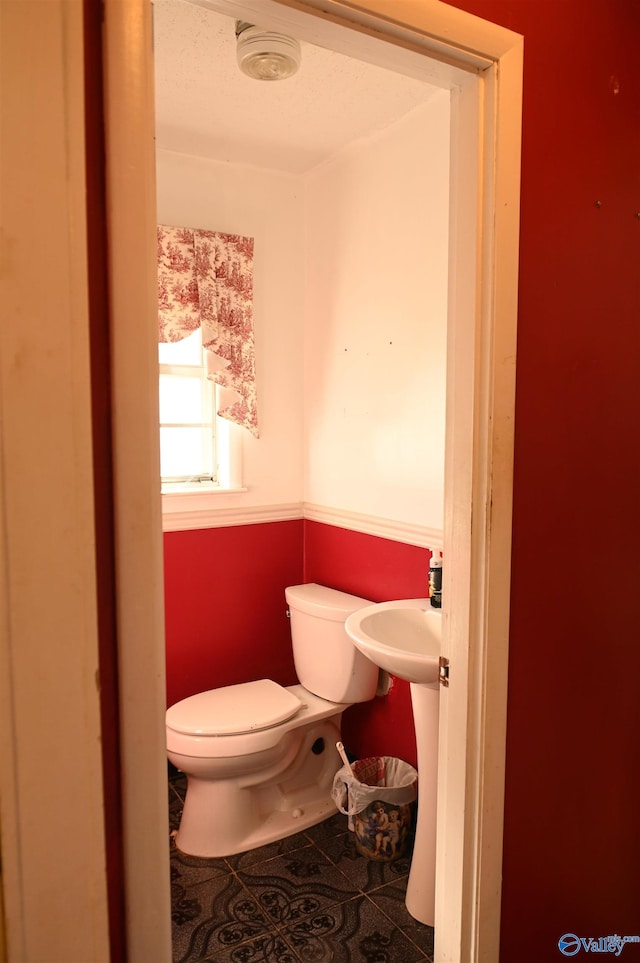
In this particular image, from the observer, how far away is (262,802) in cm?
243

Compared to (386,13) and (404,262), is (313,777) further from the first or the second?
(386,13)

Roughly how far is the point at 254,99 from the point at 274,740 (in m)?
2.04

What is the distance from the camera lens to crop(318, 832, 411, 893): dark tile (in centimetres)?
215

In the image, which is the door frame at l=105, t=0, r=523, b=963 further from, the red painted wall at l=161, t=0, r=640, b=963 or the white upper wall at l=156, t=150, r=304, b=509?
the white upper wall at l=156, t=150, r=304, b=509

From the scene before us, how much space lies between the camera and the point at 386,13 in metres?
1.01

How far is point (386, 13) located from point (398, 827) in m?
2.19

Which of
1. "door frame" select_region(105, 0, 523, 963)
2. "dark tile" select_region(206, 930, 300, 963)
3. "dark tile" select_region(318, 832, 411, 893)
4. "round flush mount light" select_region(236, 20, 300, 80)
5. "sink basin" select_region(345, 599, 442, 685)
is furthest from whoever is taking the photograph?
"dark tile" select_region(318, 832, 411, 893)

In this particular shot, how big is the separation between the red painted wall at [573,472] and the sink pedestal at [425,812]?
1.71 feet

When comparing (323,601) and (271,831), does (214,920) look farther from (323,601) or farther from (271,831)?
(323,601)

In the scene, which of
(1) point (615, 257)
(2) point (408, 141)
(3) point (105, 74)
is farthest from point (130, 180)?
(2) point (408, 141)

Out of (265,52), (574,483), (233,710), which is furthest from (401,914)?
(265,52)

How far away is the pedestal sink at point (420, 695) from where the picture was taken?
1.85m

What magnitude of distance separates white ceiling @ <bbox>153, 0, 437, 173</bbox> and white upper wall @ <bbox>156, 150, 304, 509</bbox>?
0.11 metres

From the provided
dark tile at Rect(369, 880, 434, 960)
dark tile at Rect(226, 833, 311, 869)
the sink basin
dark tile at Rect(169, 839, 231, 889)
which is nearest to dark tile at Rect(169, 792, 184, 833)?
dark tile at Rect(169, 839, 231, 889)
